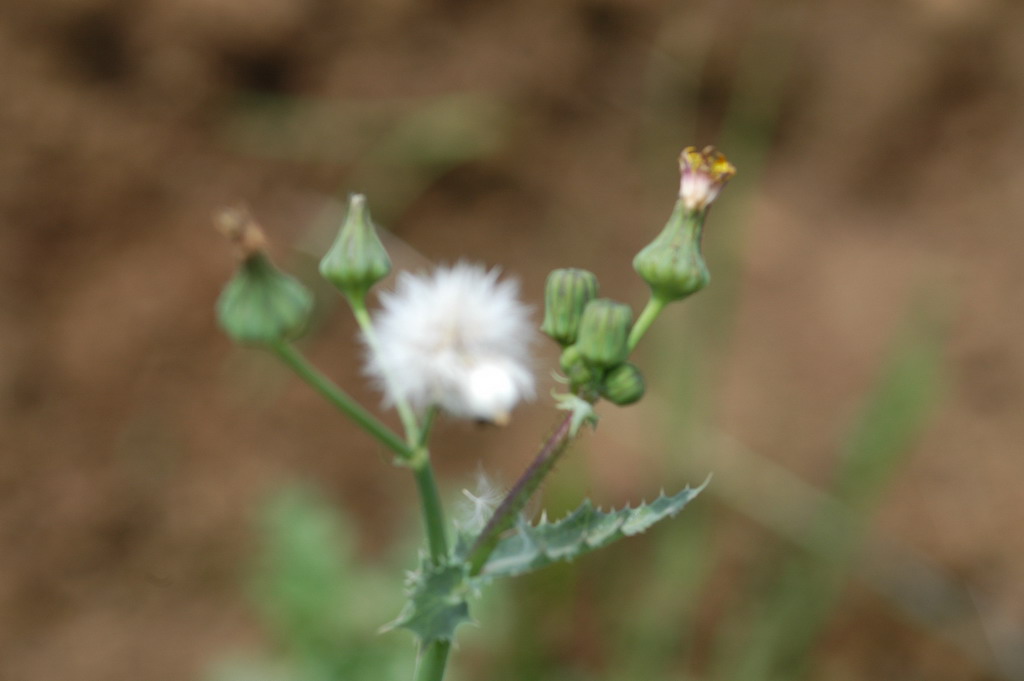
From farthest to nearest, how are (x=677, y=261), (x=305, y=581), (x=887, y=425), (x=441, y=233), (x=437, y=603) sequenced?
(x=441, y=233), (x=887, y=425), (x=305, y=581), (x=677, y=261), (x=437, y=603)

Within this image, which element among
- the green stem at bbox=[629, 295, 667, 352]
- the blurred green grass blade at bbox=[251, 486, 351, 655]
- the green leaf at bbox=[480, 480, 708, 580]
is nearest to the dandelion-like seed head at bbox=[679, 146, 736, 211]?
the green stem at bbox=[629, 295, 667, 352]

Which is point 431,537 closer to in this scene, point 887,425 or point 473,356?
point 473,356

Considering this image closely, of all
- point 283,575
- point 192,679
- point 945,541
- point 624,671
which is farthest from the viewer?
point 945,541

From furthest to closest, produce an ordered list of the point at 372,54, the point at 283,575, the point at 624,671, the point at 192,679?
the point at 372,54 → the point at 192,679 → the point at 624,671 → the point at 283,575

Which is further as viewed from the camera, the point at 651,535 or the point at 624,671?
the point at 651,535

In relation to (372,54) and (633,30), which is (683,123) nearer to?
(633,30)

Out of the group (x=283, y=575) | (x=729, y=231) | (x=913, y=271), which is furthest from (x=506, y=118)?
(x=283, y=575)

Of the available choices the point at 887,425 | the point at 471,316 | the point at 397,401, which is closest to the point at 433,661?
the point at 397,401

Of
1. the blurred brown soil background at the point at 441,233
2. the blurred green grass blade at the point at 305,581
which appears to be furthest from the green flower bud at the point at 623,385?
the blurred brown soil background at the point at 441,233
